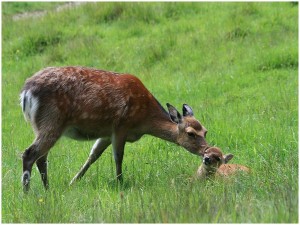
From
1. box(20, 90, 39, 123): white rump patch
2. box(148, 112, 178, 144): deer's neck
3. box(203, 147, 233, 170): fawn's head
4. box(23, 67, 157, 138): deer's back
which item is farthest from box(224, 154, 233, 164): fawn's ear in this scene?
box(20, 90, 39, 123): white rump patch

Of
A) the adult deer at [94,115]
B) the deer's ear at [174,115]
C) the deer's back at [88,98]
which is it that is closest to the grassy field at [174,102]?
the adult deer at [94,115]

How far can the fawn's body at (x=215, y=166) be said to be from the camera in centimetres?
752

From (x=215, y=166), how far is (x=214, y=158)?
0.31ft

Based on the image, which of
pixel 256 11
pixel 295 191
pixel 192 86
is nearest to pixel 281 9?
pixel 256 11

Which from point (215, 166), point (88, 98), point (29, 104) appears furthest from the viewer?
point (88, 98)

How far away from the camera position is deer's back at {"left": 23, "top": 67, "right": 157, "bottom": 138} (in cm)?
796

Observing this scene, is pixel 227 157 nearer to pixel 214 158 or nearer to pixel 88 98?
pixel 214 158

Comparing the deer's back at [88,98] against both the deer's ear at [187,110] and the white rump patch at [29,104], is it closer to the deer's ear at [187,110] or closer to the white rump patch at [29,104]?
the white rump patch at [29,104]

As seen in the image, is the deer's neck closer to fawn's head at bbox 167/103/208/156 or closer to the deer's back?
fawn's head at bbox 167/103/208/156

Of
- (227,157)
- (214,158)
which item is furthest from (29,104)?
(227,157)

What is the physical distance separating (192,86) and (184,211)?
708cm

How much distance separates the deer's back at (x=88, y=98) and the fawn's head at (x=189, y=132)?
16.5 inches

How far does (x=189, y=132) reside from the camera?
830cm

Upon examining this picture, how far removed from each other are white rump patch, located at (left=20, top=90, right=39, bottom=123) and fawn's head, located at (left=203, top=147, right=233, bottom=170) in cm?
188
